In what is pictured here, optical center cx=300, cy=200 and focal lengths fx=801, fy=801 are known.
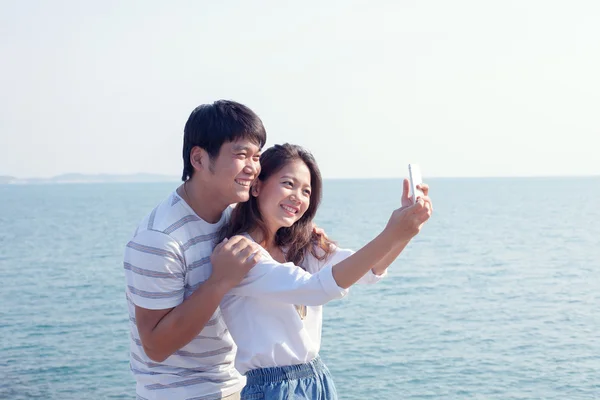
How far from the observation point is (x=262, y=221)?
3.62 metres

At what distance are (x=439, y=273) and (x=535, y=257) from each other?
31.7 ft

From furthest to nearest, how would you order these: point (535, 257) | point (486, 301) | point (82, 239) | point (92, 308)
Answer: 1. point (82, 239)
2. point (535, 257)
3. point (486, 301)
4. point (92, 308)

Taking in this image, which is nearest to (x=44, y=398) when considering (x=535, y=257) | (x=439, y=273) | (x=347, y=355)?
(x=347, y=355)

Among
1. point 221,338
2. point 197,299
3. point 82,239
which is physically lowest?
point 82,239

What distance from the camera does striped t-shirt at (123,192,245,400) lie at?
3.22m

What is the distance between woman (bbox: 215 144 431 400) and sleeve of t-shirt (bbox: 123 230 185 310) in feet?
0.87

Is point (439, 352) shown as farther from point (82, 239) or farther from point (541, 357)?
point (82, 239)

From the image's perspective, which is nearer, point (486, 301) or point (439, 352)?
point (439, 352)

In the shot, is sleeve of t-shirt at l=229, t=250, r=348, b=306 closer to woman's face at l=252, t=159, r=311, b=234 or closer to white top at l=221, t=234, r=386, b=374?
white top at l=221, t=234, r=386, b=374

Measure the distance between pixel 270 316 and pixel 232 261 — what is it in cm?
32

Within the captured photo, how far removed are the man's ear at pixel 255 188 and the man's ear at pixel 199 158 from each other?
0.96 feet

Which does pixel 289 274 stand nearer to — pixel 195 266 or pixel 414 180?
pixel 195 266

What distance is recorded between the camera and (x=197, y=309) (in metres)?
3.16

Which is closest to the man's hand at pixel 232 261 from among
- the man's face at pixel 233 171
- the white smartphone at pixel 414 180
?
the man's face at pixel 233 171
